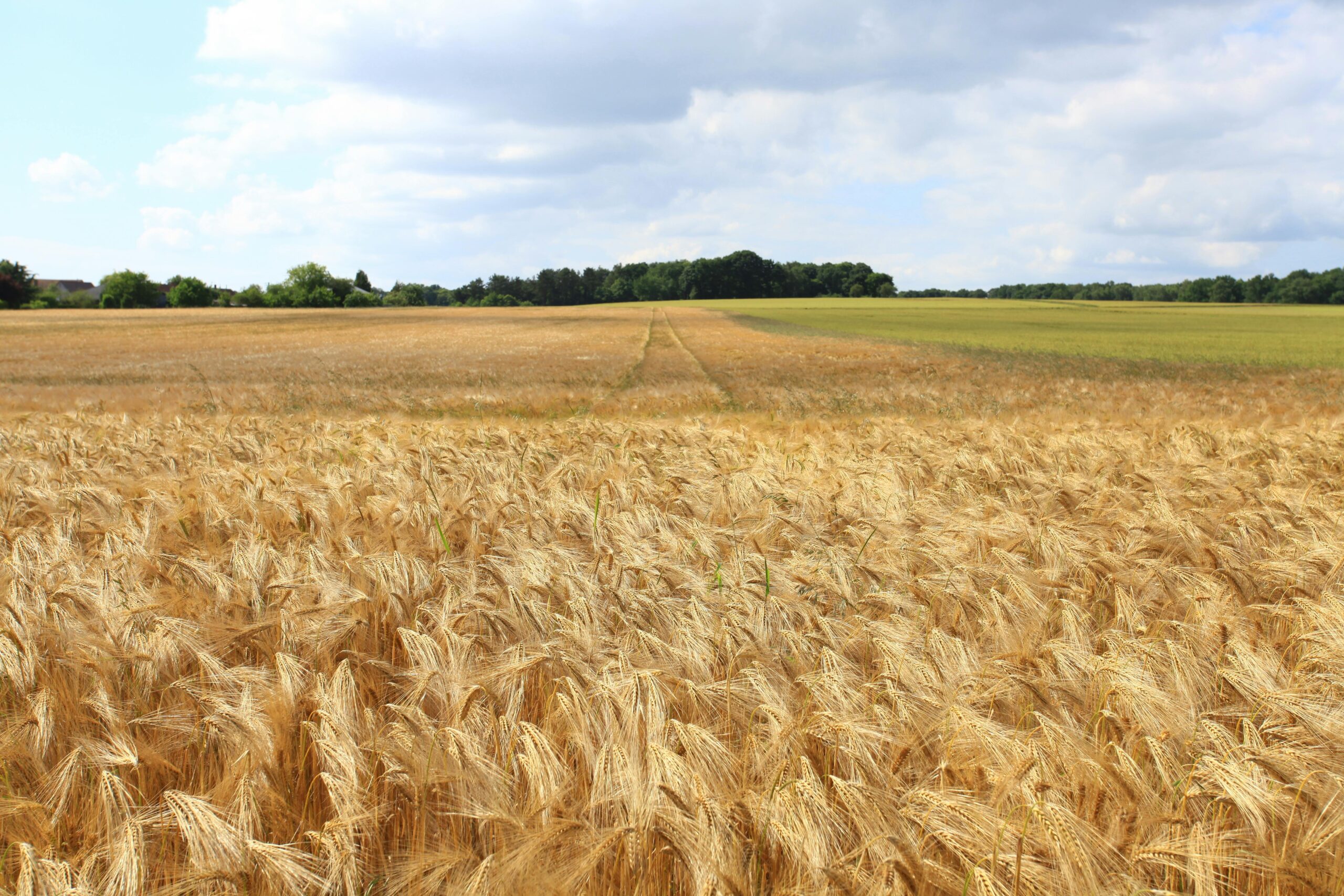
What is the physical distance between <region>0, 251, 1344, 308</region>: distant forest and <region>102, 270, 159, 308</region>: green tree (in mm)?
155

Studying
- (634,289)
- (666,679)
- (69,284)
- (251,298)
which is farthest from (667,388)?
(69,284)

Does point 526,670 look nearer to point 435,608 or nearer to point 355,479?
point 435,608

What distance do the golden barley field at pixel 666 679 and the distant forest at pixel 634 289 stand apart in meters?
119

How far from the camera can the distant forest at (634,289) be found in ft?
371

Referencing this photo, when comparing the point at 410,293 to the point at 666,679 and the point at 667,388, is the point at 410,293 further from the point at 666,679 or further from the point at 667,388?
the point at 666,679

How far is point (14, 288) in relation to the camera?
92812 millimetres

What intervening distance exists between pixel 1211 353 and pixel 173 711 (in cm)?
4023

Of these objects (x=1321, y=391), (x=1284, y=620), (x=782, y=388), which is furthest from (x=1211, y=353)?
(x=1284, y=620)

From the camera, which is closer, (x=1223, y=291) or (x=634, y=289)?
(x=1223, y=291)

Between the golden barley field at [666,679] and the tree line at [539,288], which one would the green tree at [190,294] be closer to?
A: the tree line at [539,288]

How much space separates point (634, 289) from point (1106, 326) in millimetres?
116846

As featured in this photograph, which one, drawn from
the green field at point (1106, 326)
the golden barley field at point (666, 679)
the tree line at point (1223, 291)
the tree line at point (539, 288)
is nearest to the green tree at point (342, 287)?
the tree line at point (539, 288)

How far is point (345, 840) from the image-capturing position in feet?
5.48

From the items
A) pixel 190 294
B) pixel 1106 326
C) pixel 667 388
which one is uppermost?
pixel 190 294
